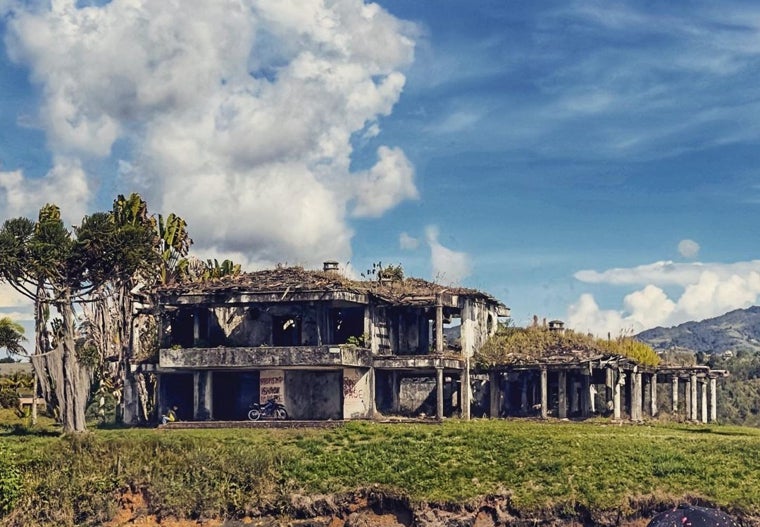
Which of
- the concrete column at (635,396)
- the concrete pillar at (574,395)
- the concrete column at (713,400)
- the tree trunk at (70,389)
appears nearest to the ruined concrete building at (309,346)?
the concrete pillar at (574,395)

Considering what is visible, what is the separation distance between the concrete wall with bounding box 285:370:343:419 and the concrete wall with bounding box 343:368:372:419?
13.7 inches

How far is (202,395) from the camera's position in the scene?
63.2m

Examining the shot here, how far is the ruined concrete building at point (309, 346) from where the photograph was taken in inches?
2447

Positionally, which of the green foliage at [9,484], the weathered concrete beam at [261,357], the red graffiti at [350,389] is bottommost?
the green foliage at [9,484]

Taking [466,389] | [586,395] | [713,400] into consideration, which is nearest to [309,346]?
[466,389]

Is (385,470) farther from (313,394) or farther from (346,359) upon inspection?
(313,394)

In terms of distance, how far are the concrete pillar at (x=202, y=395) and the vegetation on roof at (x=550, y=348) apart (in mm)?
15449

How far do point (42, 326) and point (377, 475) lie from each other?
30.6 m

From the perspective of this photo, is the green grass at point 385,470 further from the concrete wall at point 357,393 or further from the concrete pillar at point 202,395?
the concrete pillar at point 202,395

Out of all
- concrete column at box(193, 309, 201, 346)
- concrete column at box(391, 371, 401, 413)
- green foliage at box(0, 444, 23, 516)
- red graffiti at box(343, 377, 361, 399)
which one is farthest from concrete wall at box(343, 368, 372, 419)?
green foliage at box(0, 444, 23, 516)

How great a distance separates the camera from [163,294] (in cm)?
6469

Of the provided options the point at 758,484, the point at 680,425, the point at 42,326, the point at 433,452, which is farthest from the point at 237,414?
the point at 758,484

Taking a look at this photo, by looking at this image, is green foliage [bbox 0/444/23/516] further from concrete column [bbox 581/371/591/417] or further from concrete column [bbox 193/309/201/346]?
concrete column [bbox 581/371/591/417]

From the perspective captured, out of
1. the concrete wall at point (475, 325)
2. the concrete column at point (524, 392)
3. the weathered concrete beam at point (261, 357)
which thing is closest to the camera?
the weathered concrete beam at point (261, 357)
